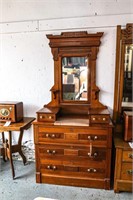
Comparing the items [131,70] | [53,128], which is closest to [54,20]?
[131,70]

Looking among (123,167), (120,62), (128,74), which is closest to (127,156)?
(123,167)

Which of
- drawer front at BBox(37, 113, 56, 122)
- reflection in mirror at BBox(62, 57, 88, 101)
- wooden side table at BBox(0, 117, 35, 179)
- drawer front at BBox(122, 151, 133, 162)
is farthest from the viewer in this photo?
reflection in mirror at BBox(62, 57, 88, 101)

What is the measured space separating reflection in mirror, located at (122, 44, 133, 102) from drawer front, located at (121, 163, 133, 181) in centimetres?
79

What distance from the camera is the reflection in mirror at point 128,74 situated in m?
2.07

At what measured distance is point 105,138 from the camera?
1.89m

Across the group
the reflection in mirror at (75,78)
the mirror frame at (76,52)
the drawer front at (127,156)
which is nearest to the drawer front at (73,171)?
the drawer front at (127,156)

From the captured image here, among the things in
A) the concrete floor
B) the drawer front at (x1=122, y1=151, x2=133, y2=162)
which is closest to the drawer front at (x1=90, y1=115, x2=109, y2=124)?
the drawer front at (x1=122, y1=151, x2=133, y2=162)

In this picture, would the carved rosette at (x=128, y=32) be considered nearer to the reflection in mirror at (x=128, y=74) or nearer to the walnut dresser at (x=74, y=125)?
the reflection in mirror at (x=128, y=74)

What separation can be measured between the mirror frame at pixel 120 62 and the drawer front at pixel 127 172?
569 mm

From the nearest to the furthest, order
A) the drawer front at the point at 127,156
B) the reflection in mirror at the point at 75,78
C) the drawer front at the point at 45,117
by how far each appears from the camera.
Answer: the drawer front at the point at 127,156
the drawer front at the point at 45,117
the reflection in mirror at the point at 75,78

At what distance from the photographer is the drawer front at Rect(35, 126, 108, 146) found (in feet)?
6.22

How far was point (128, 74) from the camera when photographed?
6.95 ft

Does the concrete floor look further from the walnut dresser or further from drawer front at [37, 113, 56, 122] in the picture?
drawer front at [37, 113, 56, 122]

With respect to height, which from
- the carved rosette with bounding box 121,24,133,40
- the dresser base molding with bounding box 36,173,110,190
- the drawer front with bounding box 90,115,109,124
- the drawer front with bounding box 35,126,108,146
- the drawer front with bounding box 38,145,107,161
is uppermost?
the carved rosette with bounding box 121,24,133,40
